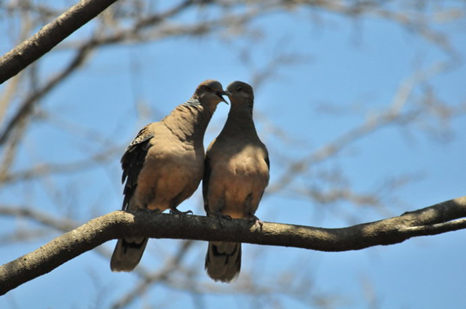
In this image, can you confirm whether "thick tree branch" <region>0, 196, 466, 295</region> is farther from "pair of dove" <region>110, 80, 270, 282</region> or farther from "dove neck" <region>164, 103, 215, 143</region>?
"dove neck" <region>164, 103, 215, 143</region>

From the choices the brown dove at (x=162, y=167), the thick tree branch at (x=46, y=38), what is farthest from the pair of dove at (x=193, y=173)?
the thick tree branch at (x=46, y=38)

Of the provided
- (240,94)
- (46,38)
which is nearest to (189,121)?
(240,94)

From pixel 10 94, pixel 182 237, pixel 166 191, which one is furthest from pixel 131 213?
pixel 10 94

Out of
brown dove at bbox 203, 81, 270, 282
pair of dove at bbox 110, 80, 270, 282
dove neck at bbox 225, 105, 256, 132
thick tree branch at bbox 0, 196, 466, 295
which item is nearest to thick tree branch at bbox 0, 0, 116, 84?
thick tree branch at bbox 0, 196, 466, 295

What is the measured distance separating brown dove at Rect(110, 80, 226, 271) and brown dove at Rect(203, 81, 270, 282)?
0.53ft

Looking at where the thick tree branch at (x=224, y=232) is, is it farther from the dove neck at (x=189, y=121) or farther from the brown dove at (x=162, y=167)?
the dove neck at (x=189, y=121)

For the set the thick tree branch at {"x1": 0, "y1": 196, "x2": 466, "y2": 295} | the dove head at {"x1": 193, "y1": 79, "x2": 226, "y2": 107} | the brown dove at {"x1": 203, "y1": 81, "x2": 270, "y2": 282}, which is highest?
the dove head at {"x1": 193, "y1": 79, "x2": 226, "y2": 107}

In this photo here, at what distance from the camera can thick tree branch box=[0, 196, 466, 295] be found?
359 centimetres

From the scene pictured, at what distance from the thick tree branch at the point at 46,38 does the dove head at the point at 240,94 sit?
216 cm

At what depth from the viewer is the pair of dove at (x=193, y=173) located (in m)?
5.00

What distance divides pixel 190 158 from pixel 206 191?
39 centimetres

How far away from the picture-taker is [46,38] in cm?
374

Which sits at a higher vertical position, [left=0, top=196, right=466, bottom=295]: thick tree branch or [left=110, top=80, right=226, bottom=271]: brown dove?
[left=110, top=80, right=226, bottom=271]: brown dove

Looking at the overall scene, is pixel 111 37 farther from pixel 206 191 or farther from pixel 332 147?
pixel 206 191
